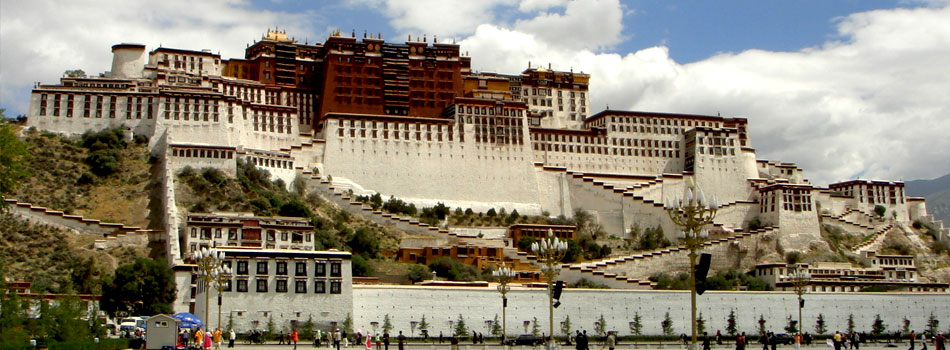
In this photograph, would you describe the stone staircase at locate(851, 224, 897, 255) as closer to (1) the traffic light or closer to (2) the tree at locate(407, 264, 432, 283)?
(2) the tree at locate(407, 264, 432, 283)

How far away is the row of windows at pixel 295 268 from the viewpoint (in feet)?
202

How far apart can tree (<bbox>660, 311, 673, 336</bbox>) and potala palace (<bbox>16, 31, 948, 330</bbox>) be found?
11.8 m

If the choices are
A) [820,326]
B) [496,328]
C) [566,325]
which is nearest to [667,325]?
[566,325]

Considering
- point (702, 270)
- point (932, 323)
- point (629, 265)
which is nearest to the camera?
point (702, 270)

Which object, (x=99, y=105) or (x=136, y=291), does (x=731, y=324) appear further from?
(x=99, y=105)

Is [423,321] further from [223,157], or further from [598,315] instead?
[223,157]

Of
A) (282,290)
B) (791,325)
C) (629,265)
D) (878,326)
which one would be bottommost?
(878,326)

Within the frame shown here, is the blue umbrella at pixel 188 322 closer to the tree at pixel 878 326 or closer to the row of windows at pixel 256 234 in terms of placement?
the row of windows at pixel 256 234

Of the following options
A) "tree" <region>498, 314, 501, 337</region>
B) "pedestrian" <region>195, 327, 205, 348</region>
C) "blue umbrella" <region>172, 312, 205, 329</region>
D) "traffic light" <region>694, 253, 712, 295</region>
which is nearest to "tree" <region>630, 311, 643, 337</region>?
"tree" <region>498, 314, 501, 337</region>

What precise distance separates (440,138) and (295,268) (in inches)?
1647

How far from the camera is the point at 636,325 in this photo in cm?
6875

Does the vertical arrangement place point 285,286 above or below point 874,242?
below

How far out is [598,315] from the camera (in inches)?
2741

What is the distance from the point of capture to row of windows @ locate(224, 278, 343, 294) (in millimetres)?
61250
